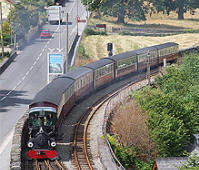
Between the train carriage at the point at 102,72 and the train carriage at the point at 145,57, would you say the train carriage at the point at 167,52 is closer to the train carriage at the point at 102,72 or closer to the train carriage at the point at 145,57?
the train carriage at the point at 145,57

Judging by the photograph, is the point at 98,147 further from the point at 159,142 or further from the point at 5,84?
the point at 5,84

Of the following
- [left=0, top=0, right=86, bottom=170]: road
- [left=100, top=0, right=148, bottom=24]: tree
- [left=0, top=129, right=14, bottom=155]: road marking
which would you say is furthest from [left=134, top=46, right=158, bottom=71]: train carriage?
[left=100, top=0, right=148, bottom=24]: tree

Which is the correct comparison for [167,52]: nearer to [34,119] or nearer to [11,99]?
[11,99]

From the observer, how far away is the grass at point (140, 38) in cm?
7425

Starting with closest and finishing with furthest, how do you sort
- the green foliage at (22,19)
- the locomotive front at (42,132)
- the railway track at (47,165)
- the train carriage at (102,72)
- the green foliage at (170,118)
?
1. the locomotive front at (42,132)
2. the railway track at (47,165)
3. the green foliage at (170,118)
4. the train carriage at (102,72)
5. the green foliage at (22,19)

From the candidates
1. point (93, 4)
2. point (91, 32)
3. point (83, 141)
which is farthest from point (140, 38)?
point (83, 141)

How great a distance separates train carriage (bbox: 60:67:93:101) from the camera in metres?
35.5

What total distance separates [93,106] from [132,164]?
951cm

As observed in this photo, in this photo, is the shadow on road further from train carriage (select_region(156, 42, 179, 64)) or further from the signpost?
train carriage (select_region(156, 42, 179, 64))

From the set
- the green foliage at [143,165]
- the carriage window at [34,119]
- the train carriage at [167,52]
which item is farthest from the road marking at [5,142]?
the train carriage at [167,52]

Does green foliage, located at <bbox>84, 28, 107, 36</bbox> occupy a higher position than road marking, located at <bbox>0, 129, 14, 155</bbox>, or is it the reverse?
green foliage, located at <bbox>84, 28, 107, 36</bbox>

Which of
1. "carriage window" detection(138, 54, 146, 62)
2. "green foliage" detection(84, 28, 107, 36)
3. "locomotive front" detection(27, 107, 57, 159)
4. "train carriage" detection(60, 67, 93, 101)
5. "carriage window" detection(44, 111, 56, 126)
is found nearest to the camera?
"locomotive front" detection(27, 107, 57, 159)

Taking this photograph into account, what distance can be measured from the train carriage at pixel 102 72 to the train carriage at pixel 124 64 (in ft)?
3.65

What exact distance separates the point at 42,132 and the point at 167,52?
1438 inches
